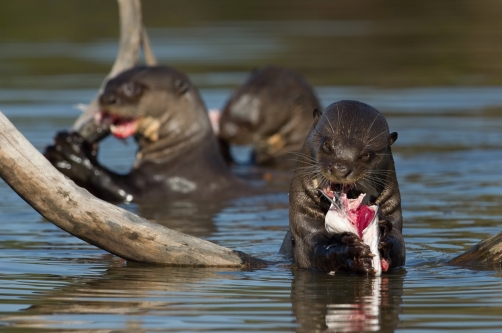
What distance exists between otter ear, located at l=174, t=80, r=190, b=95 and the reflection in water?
391 centimetres

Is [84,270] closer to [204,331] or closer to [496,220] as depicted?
[204,331]

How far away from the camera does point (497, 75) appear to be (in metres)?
19.3

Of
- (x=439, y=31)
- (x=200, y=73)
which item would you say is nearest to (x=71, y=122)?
(x=200, y=73)

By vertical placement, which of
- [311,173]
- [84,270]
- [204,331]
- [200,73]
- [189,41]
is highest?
[189,41]

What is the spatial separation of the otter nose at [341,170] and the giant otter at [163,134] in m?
3.96

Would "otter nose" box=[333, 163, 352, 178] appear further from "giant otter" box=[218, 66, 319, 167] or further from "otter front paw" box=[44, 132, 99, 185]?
"giant otter" box=[218, 66, 319, 167]

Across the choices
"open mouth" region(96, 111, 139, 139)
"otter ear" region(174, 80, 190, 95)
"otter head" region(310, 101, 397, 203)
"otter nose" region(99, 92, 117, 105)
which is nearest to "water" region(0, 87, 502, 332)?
"otter head" region(310, 101, 397, 203)

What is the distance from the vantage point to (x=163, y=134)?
33.7 ft

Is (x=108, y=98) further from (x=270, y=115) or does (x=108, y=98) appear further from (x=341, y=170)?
(x=341, y=170)

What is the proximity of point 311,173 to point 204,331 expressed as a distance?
1.50m

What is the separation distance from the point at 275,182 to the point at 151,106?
161cm

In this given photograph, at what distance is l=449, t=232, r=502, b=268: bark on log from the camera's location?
6586 mm

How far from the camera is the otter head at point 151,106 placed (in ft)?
33.0

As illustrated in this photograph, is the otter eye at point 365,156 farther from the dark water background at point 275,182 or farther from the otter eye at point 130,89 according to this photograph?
the otter eye at point 130,89
